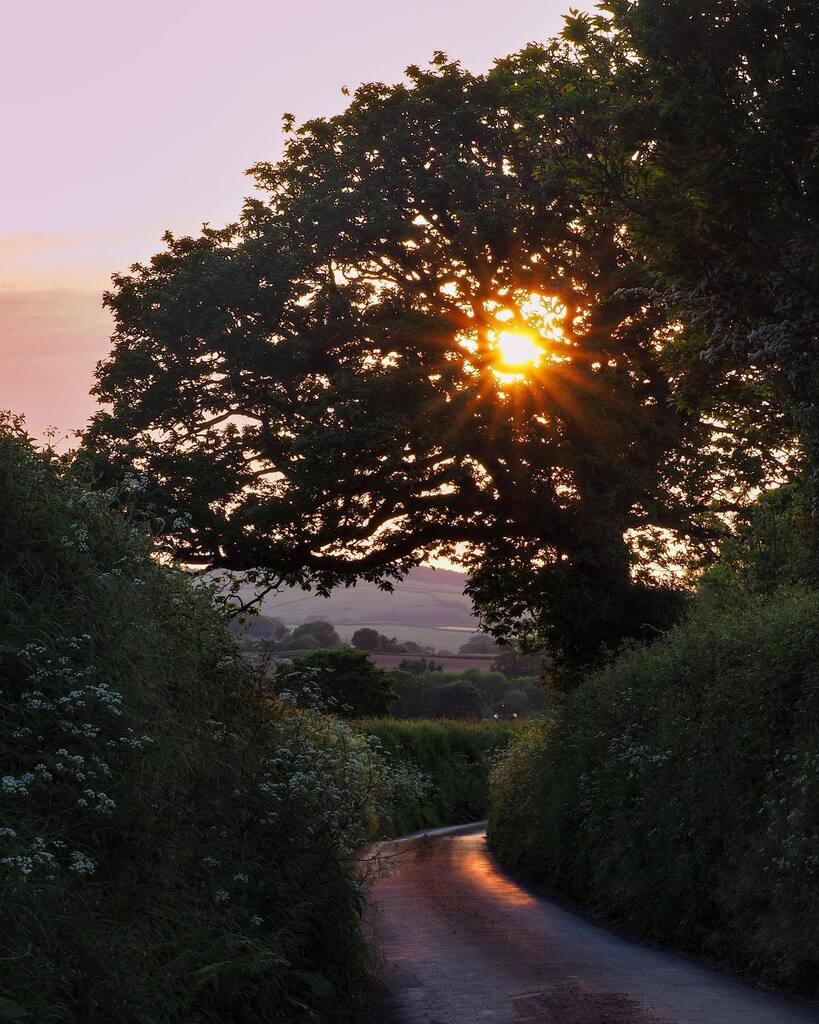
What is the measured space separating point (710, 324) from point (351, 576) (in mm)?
14898

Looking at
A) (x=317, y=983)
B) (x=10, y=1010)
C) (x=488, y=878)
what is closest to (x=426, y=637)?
(x=488, y=878)

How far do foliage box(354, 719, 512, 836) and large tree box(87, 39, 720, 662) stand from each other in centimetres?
1619

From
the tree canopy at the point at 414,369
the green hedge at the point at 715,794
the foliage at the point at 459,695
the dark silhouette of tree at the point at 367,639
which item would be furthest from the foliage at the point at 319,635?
the green hedge at the point at 715,794

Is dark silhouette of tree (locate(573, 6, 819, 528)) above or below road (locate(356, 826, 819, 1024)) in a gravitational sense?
above

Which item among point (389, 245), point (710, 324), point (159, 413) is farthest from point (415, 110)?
point (710, 324)

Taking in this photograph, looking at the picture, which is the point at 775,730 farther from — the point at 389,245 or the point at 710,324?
the point at 389,245

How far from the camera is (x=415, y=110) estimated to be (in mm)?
25984

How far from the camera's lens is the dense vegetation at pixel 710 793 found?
444 inches

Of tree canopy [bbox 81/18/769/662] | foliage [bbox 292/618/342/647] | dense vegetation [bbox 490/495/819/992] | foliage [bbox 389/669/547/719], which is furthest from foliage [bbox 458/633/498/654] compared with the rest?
dense vegetation [bbox 490/495/819/992]

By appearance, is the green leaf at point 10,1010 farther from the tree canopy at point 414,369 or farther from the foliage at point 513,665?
the foliage at point 513,665

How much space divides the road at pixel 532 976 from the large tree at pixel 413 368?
9.79 m

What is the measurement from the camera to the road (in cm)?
969

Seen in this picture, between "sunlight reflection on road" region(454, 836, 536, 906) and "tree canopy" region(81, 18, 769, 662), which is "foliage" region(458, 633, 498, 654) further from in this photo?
"tree canopy" region(81, 18, 769, 662)

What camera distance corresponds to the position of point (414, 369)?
25.0 metres
